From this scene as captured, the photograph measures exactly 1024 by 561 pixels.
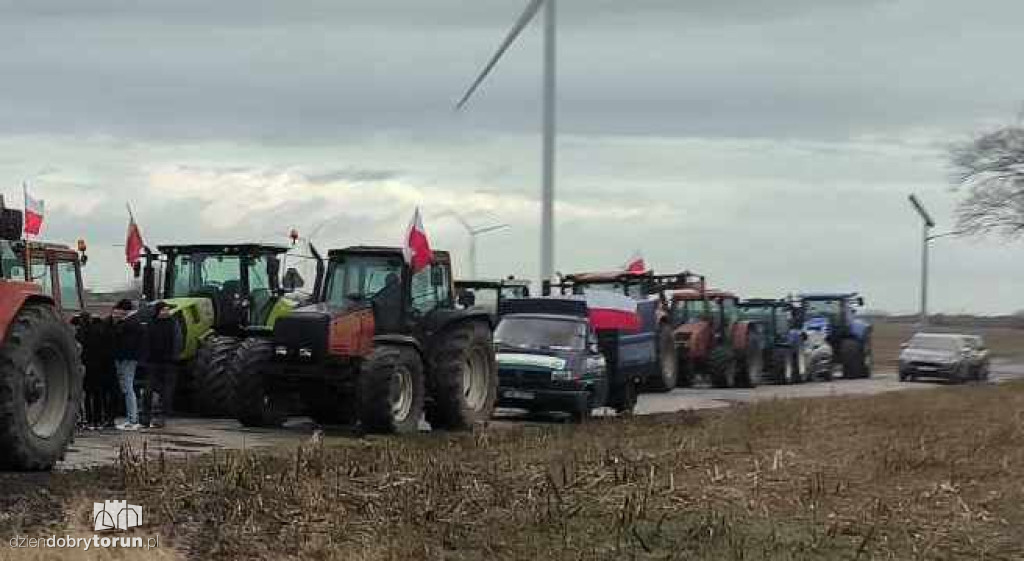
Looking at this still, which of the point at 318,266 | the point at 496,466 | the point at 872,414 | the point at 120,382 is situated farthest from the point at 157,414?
the point at 872,414

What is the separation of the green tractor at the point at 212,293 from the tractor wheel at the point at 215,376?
0.03m

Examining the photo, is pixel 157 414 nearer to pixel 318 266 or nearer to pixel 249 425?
pixel 249 425

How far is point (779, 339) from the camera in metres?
36.4

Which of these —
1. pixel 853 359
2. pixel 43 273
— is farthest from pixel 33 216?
pixel 853 359

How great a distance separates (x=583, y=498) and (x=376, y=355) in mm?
6125

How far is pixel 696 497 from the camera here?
1102cm

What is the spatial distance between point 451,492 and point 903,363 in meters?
31.0

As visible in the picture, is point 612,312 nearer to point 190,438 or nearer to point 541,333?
point 541,333

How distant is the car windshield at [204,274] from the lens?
19625mm

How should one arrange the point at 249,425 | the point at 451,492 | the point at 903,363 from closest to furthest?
the point at 451,492, the point at 249,425, the point at 903,363

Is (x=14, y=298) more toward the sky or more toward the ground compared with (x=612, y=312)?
more toward the sky

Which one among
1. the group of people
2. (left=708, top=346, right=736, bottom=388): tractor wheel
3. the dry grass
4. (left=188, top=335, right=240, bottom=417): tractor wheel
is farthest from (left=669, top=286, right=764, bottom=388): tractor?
the group of people

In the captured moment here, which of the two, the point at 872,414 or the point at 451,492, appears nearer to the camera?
the point at 451,492

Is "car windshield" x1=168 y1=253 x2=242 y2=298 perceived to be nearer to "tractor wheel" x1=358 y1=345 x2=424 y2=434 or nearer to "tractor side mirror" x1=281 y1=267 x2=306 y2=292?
"tractor side mirror" x1=281 y1=267 x2=306 y2=292
